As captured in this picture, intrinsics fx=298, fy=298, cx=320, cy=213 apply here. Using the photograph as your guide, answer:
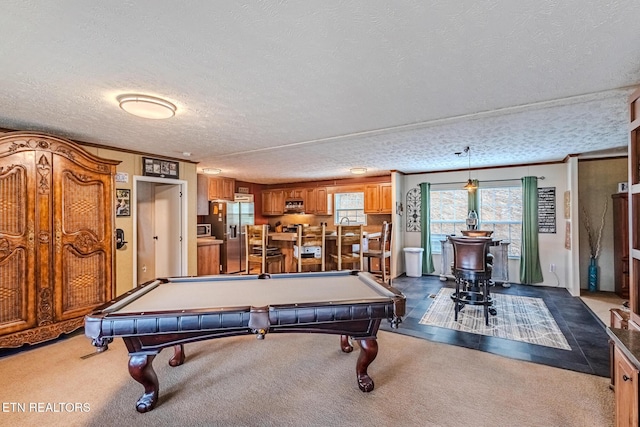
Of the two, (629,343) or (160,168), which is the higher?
(160,168)

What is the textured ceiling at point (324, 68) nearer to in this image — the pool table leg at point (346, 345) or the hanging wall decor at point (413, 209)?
the pool table leg at point (346, 345)

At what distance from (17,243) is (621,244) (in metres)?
8.10

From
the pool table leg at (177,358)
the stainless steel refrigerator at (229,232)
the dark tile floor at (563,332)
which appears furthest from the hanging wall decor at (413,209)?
the pool table leg at (177,358)

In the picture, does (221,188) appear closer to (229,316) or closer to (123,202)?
(123,202)

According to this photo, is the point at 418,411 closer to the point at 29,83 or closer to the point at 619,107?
the point at 619,107

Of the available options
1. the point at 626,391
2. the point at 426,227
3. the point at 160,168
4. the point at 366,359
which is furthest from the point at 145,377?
the point at 426,227

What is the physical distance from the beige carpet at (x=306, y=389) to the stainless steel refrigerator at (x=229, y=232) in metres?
3.53

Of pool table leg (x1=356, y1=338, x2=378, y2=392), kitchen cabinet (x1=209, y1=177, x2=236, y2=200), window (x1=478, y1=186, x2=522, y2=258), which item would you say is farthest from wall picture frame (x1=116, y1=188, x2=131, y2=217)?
window (x1=478, y1=186, x2=522, y2=258)

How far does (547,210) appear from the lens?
5.66m

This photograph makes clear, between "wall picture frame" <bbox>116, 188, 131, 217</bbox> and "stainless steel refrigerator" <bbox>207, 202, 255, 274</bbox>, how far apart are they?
242 centimetres

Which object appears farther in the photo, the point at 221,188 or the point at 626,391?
the point at 221,188

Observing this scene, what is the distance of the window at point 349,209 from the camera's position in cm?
748

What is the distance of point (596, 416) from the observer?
79.4 inches

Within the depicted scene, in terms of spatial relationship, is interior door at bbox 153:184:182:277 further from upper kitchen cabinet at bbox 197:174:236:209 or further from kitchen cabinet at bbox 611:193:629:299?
kitchen cabinet at bbox 611:193:629:299
